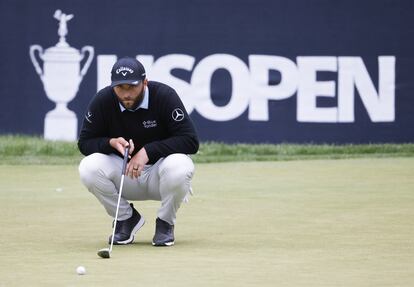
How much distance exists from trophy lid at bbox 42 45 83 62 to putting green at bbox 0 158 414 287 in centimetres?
220

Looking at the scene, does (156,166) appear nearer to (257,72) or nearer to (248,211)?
(248,211)

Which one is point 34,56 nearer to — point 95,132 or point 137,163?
point 95,132

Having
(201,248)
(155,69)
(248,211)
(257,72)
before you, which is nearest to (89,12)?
(155,69)

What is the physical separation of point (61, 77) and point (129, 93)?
8.87 meters

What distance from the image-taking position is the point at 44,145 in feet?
56.8

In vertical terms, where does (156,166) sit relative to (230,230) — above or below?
above

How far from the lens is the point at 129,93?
8.97 meters

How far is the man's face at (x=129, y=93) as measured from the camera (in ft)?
29.4

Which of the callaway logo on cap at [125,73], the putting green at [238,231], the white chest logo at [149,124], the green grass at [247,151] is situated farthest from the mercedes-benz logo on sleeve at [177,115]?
the green grass at [247,151]

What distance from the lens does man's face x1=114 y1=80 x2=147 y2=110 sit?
8.97 m

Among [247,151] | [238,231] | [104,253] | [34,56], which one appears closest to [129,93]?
[104,253]

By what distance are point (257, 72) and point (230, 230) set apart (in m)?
7.29

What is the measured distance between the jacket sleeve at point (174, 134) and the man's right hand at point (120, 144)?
0.33 ft

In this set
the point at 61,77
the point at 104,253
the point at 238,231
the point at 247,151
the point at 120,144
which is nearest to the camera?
the point at 104,253
